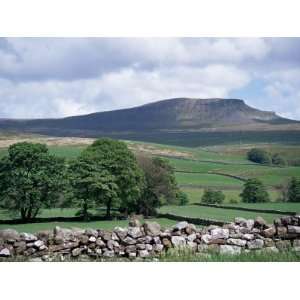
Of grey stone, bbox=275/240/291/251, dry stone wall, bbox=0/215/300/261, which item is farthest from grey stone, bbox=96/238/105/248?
grey stone, bbox=275/240/291/251

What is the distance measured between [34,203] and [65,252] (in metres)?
1.22

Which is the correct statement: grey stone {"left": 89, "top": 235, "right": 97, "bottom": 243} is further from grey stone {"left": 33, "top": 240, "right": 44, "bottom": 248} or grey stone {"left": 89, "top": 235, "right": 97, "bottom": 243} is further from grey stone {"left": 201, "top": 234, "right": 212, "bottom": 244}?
grey stone {"left": 201, "top": 234, "right": 212, "bottom": 244}

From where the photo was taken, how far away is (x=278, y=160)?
12648 millimetres

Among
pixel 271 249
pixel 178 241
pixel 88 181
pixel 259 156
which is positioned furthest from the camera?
pixel 259 156

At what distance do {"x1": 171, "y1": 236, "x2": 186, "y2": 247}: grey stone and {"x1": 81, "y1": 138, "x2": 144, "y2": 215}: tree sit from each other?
1185 mm

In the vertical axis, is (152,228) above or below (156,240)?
above

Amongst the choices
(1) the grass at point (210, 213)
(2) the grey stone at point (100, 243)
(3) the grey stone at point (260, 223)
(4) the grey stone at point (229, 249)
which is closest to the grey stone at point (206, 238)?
(4) the grey stone at point (229, 249)

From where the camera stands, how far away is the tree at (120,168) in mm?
12305

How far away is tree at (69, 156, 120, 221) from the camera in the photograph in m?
12.3

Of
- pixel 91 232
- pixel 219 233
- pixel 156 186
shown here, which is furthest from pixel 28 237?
pixel 219 233

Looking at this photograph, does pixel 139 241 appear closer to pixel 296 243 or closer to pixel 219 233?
pixel 219 233

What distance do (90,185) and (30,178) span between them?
46.2 inches

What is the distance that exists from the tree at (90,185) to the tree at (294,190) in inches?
134
